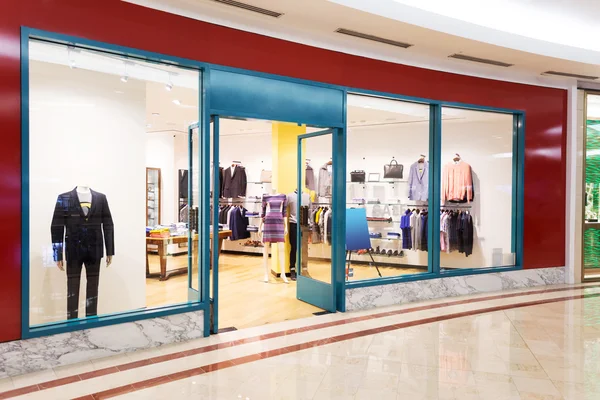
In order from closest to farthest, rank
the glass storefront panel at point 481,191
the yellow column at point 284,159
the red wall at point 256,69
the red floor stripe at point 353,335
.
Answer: the red wall at point 256,69
the red floor stripe at point 353,335
the glass storefront panel at point 481,191
the yellow column at point 284,159

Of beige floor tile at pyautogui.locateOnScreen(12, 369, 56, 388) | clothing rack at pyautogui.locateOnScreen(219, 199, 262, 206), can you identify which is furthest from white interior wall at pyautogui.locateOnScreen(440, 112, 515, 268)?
beige floor tile at pyautogui.locateOnScreen(12, 369, 56, 388)

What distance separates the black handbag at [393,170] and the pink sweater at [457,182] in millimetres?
692

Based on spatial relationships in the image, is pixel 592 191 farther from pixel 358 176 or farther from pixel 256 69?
pixel 256 69

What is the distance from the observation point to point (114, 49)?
3.99 meters

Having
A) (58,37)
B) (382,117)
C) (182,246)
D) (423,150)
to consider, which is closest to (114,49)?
(58,37)

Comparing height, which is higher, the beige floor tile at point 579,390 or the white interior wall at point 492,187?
the white interior wall at point 492,187

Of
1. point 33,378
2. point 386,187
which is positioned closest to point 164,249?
point 33,378

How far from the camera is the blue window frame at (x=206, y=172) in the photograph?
3572 millimetres

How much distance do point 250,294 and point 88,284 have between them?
262 cm

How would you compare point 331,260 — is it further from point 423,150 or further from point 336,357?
point 423,150

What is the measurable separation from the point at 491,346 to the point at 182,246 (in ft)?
10.3

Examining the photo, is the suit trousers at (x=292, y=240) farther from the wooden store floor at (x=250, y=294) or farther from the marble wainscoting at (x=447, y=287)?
the marble wainscoting at (x=447, y=287)

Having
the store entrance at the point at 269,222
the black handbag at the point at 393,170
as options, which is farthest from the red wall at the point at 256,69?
the black handbag at the point at 393,170

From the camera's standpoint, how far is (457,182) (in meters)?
6.80
